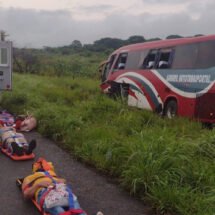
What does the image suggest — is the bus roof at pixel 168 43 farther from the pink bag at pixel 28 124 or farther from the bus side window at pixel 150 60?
the pink bag at pixel 28 124

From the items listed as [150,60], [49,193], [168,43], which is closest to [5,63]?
[150,60]

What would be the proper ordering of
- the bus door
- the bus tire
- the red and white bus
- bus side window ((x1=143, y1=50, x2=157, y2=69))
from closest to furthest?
the red and white bus < the bus tire < the bus door < bus side window ((x1=143, y1=50, x2=157, y2=69))

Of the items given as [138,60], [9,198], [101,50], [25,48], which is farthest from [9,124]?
[101,50]

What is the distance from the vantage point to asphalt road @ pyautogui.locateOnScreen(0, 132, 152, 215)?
5129 millimetres

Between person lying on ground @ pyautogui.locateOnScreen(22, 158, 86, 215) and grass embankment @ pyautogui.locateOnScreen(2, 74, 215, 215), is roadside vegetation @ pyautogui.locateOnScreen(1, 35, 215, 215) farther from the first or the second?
person lying on ground @ pyautogui.locateOnScreen(22, 158, 86, 215)

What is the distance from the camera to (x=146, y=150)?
605 cm

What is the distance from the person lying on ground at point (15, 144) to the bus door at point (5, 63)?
16.1ft

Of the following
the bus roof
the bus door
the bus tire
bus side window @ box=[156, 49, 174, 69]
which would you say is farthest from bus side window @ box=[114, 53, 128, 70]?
the bus door

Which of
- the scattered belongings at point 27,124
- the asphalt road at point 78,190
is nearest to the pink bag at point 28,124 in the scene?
the scattered belongings at point 27,124

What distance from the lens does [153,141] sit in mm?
6320

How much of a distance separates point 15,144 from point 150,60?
26.3 feet

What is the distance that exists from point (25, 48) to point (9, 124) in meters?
37.6

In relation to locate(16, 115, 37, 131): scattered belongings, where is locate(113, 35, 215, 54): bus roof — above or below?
above

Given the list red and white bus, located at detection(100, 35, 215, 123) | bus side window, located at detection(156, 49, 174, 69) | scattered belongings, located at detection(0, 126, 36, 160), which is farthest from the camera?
bus side window, located at detection(156, 49, 174, 69)
